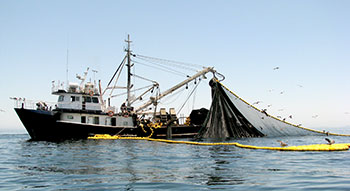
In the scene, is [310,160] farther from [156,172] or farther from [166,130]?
[166,130]

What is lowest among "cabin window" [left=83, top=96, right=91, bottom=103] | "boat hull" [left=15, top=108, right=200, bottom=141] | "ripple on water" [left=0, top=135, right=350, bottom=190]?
"ripple on water" [left=0, top=135, right=350, bottom=190]

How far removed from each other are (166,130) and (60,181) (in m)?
29.5

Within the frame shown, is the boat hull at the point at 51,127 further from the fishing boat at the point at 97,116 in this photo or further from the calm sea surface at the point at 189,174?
the calm sea surface at the point at 189,174

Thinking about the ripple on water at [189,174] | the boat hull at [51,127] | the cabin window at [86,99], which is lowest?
the ripple on water at [189,174]

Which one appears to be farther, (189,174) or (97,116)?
(97,116)

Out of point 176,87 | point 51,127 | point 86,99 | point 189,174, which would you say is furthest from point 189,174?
point 176,87

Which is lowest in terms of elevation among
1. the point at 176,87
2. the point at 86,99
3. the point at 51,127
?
the point at 51,127

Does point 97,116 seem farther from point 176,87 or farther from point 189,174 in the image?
point 189,174

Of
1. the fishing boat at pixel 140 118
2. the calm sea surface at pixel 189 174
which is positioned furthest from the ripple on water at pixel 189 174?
the fishing boat at pixel 140 118

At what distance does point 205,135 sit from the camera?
32.3 m

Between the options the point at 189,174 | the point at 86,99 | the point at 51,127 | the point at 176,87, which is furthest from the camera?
the point at 176,87

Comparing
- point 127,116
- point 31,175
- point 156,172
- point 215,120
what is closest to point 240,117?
point 215,120

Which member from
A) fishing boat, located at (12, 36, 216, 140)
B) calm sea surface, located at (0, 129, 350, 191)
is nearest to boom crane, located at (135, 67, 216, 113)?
fishing boat, located at (12, 36, 216, 140)

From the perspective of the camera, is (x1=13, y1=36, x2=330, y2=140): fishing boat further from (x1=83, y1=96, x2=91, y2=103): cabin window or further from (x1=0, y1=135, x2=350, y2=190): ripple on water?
(x1=0, y1=135, x2=350, y2=190): ripple on water
